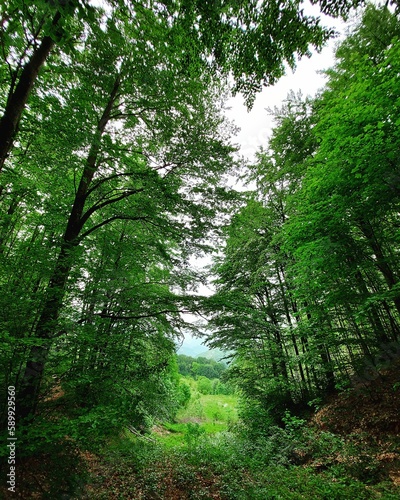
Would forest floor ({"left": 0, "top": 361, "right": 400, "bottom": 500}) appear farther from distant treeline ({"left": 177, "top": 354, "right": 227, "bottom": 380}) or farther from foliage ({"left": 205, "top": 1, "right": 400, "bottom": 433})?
distant treeline ({"left": 177, "top": 354, "right": 227, "bottom": 380})

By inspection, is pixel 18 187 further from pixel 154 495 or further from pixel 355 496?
pixel 355 496

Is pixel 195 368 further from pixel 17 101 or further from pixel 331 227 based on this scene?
pixel 17 101

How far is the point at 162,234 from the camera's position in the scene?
5918mm

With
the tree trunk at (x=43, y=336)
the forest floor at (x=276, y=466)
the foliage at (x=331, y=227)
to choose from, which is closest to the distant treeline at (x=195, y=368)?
the foliage at (x=331, y=227)

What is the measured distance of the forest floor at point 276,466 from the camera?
3.87m

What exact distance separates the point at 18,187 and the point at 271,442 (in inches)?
435

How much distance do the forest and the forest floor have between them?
5 cm

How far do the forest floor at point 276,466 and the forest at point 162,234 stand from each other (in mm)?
51

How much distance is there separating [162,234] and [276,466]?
6692 mm

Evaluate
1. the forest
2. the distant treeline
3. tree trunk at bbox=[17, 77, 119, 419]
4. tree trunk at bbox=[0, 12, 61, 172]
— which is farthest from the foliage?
the distant treeline

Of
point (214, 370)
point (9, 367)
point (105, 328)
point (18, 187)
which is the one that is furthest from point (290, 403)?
point (214, 370)

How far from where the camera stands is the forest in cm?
286

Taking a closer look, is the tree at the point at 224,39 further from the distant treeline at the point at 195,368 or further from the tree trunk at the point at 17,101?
the distant treeline at the point at 195,368

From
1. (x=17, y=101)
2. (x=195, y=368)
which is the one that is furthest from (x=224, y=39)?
(x=195, y=368)
